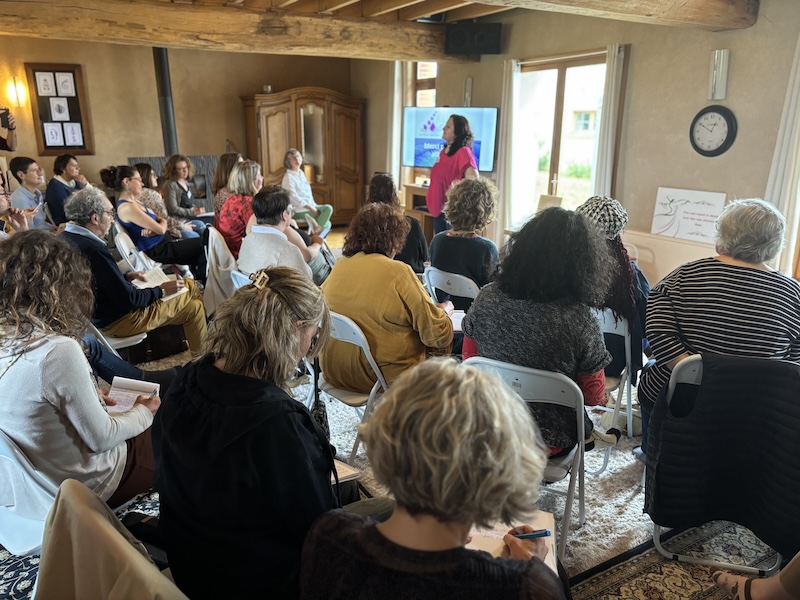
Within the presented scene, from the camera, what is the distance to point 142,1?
462 centimetres

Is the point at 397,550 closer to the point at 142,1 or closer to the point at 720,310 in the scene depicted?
the point at 720,310

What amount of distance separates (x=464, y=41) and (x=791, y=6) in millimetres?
3104

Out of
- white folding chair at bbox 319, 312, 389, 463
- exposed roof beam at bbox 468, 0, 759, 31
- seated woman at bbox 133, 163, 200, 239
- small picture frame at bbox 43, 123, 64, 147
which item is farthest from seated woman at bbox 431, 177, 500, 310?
small picture frame at bbox 43, 123, 64, 147

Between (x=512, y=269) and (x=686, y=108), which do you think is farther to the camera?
Answer: (x=686, y=108)

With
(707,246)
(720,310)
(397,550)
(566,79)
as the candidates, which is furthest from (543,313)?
(566,79)

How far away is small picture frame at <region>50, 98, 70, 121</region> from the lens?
22.8 feet

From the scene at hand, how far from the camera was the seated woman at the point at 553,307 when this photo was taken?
171 cm

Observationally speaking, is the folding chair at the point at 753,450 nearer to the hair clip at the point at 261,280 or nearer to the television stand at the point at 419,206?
the hair clip at the point at 261,280

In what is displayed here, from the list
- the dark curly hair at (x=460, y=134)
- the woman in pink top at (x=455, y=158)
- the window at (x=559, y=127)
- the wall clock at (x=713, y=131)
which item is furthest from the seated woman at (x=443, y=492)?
the window at (x=559, y=127)

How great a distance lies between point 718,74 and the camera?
3.97 metres

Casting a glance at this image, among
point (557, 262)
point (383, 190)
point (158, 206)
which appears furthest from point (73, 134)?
point (557, 262)

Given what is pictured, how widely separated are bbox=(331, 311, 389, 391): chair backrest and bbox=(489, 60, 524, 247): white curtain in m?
4.01

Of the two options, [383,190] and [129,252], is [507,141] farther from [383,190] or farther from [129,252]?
[129,252]

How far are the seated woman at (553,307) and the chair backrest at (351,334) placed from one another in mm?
463
